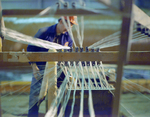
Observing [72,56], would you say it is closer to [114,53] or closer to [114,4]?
[114,53]

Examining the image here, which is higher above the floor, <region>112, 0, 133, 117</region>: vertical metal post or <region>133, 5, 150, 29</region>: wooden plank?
<region>133, 5, 150, 29</region>: wooden plank

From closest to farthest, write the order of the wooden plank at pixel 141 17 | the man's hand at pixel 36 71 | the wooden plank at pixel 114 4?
the wooden plank at pixel 114 4 → the wooden plank at pixel 141 17 → the man's hand at pixel 36 71

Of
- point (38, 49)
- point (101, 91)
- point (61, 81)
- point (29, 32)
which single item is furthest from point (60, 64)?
point (29, 32)

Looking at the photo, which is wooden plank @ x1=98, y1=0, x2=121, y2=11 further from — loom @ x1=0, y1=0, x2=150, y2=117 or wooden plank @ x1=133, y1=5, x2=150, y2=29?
wooden plank @ x1=133, y1=5, x2=150, y2=29

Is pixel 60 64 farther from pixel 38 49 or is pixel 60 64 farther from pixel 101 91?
pixel 101 91

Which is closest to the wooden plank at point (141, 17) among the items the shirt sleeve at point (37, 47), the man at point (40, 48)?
the man at point (40, 48)

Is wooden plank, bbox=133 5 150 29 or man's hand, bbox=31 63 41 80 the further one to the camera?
man's hand, bbox=31 63 41 80

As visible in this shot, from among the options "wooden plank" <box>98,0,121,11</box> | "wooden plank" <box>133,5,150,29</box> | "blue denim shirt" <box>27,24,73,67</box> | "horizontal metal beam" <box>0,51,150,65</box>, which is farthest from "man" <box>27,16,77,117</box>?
"wooden plank" <box>98,0,121,11</box>

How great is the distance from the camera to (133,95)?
7.86 feet

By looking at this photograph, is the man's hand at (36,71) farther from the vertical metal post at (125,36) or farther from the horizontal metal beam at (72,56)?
the vertical metal post at (125,36)

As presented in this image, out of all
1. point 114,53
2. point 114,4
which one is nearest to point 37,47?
point 114,53

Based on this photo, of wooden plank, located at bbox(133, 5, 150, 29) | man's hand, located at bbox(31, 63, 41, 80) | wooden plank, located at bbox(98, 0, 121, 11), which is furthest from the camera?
man's hand, located at bbox(31, 63, 41, 80)

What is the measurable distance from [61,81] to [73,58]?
1.16 ft

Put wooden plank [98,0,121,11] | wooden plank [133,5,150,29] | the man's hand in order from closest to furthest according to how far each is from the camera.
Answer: wooden plank [98,0,121,11], wooden plank [133,5,150,29], the man's hand
